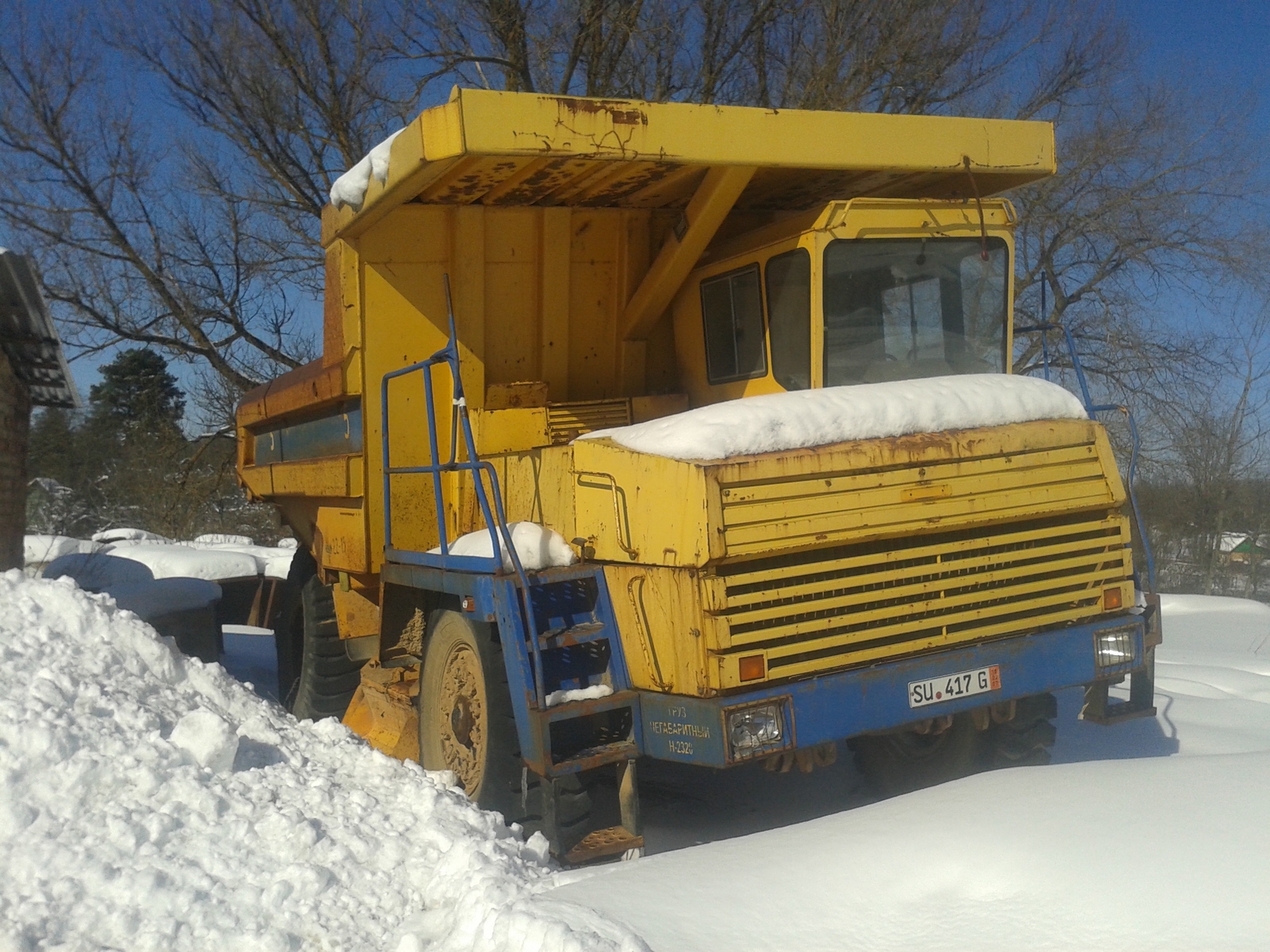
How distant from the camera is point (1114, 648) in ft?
15.8

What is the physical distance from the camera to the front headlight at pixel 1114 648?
15.6ft

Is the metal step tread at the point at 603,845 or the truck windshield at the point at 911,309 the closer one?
the metal step tread at the point at 603,845

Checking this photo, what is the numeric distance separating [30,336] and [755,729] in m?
9.08

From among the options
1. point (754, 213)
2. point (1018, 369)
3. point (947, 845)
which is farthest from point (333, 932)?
point (1018, 369)

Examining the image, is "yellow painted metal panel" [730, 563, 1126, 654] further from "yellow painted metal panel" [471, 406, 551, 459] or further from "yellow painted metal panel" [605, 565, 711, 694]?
"yellow painted metal panel" [471, 406, 551, 459]

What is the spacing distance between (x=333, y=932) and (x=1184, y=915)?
2353mm

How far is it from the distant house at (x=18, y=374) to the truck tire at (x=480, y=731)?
6.51 metres

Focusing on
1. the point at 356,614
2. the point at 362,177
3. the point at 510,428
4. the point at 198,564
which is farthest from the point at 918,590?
the point at 198,564

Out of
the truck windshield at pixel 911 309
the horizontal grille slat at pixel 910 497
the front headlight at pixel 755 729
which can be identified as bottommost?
the front headlight at pixel 755 729

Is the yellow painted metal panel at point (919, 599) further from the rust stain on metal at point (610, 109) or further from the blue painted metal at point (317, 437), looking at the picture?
the blue painted metal at point (317, 437)

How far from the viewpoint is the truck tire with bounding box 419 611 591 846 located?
→ 4418 millimetres

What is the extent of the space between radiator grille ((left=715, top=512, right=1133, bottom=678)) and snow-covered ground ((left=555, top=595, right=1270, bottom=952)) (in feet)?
1.89

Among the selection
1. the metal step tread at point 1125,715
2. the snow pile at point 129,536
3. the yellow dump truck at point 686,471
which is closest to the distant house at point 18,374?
the yellow dump truck at point 686,471

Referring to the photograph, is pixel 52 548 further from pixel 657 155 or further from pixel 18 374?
pixel 657 155
